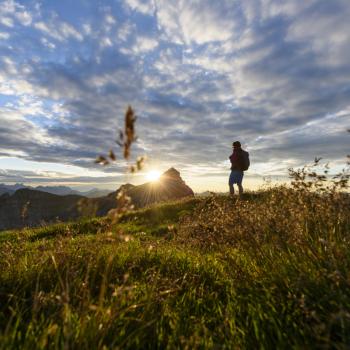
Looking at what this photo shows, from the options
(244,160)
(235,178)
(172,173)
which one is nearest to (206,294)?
(235,178)

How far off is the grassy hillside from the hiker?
11.7 m

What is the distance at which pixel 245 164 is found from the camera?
17.0 m

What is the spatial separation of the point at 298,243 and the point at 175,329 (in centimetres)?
172

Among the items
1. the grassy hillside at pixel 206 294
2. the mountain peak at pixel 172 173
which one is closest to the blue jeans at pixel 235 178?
the grassy hillside at pixel 206 294

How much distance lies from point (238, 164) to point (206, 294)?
13.6m

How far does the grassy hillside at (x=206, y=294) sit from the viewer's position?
8.34 feet

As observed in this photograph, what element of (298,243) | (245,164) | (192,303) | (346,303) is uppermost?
(245,164)

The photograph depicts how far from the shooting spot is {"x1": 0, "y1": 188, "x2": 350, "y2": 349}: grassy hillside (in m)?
2.54

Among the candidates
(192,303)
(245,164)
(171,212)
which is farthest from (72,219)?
(192,303)

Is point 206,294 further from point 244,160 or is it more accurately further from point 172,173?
point 172,173

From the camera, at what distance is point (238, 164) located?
17.0 m

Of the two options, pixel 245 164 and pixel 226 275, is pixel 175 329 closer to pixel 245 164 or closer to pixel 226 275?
pixel 226 275

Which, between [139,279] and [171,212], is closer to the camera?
[139,279]

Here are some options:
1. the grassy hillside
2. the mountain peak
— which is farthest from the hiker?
the mountain peak
